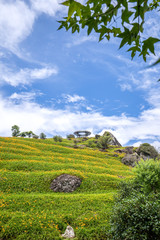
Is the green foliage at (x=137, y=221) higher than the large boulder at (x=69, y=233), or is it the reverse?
the green foliage at (x=137, y=221)

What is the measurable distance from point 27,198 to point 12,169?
28.4 feet

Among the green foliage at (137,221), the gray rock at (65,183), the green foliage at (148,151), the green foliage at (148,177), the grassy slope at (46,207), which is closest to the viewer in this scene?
the green foliage at (137,221)

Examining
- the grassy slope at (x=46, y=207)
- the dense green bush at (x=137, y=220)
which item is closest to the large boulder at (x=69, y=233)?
the grassy slope at (x=46, y=207)

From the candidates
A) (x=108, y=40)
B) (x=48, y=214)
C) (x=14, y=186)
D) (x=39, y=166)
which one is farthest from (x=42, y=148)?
(x=108, y=40)

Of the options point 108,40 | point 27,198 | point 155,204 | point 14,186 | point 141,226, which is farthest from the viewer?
point 14,186

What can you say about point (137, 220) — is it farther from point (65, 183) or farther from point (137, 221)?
point (65, 183)

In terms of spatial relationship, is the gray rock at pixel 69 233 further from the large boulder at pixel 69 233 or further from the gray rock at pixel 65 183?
the gray rock at pixel 65 183

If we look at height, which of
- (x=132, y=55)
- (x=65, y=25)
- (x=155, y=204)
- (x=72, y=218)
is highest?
(x=65, y=25)

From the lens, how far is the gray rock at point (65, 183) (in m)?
16.3

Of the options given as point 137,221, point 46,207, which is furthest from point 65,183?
point 137,221

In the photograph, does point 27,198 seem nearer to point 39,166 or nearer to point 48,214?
point 48,214

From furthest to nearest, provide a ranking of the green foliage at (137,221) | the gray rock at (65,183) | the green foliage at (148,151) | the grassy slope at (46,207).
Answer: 1. the green foliage at (148,151)
2. the gray rock at (65,183)
3. the grassy slope at (46,207)
4. the green foliage at (137,221)

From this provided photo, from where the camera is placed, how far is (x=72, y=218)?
9.97 metres

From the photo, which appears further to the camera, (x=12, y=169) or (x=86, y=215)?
(x=12, y=169)
